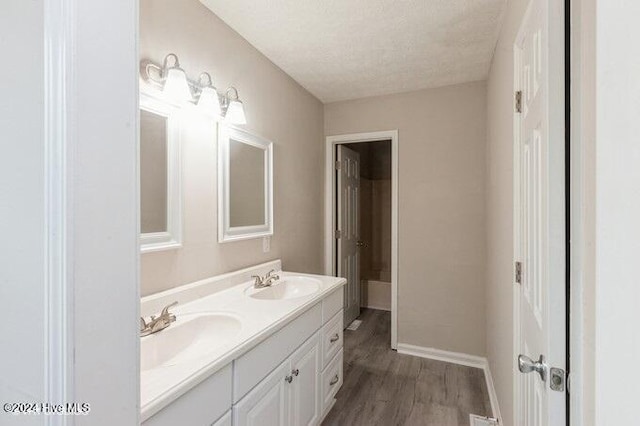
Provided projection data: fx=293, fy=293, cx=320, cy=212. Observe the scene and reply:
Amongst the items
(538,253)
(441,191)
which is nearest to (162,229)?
(538,253)

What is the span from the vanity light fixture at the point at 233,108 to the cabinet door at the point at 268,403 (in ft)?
4.40

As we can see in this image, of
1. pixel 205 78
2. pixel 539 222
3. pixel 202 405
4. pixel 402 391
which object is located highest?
pixel 205 78

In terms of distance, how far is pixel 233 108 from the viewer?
172 centimetres

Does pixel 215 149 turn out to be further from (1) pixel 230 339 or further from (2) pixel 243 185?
(1) pixel 230 339

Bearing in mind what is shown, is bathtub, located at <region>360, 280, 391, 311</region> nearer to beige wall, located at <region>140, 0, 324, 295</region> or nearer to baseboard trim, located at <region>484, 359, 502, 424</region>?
beige wall, located at <region>140, 0, 324, 295</region>

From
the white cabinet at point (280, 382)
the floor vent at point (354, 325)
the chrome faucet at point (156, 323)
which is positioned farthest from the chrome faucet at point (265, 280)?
the floor vent at point (354, 325)

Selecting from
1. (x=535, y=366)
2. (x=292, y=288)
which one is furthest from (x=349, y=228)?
(x=535, y=366)

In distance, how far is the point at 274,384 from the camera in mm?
1285

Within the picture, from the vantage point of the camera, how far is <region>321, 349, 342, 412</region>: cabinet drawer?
1.79m

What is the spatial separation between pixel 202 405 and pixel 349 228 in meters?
2.65

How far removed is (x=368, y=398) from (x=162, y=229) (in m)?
1.80

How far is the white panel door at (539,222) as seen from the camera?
25.2 inches

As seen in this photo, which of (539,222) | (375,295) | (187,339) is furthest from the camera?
(375,295)

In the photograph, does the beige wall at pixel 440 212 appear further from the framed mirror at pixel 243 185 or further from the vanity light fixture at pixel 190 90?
the vanity light fixture at pixel 190 90
